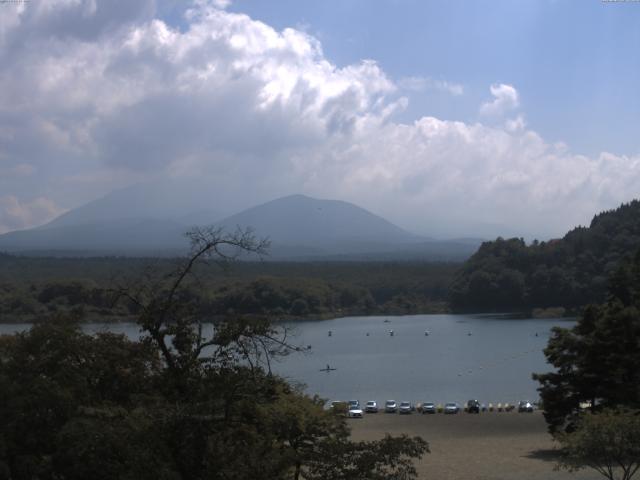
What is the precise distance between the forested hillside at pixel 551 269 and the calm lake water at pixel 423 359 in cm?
588

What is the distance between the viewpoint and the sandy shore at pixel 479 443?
14.3 m

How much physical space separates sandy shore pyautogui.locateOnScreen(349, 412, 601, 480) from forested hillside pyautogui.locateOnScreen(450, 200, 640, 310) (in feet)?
131

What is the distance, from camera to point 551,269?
63594 millimetres

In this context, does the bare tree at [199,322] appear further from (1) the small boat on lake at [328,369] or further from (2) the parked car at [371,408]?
(1) the small boat on lake at [328,369]

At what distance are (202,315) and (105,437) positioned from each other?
41.8 inches

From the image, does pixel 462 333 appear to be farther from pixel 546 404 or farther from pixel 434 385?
pixel 546 404

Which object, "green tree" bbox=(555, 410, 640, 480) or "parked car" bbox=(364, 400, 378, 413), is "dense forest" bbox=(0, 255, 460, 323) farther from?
"green tree" bbox=(555, 410, 640, 480)

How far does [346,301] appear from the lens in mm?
71000

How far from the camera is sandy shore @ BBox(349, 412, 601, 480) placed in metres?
14.3

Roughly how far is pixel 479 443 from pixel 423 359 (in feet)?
72.8

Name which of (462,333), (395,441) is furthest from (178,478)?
(462,333)

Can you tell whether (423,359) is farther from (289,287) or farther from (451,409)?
(289,287)

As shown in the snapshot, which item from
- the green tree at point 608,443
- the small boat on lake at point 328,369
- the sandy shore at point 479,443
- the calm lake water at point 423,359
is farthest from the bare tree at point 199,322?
the small boat on lake at point 328,369

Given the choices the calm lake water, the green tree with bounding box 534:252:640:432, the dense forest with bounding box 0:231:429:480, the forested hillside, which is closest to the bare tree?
the dense forest with bounding box 0:231:429:480
